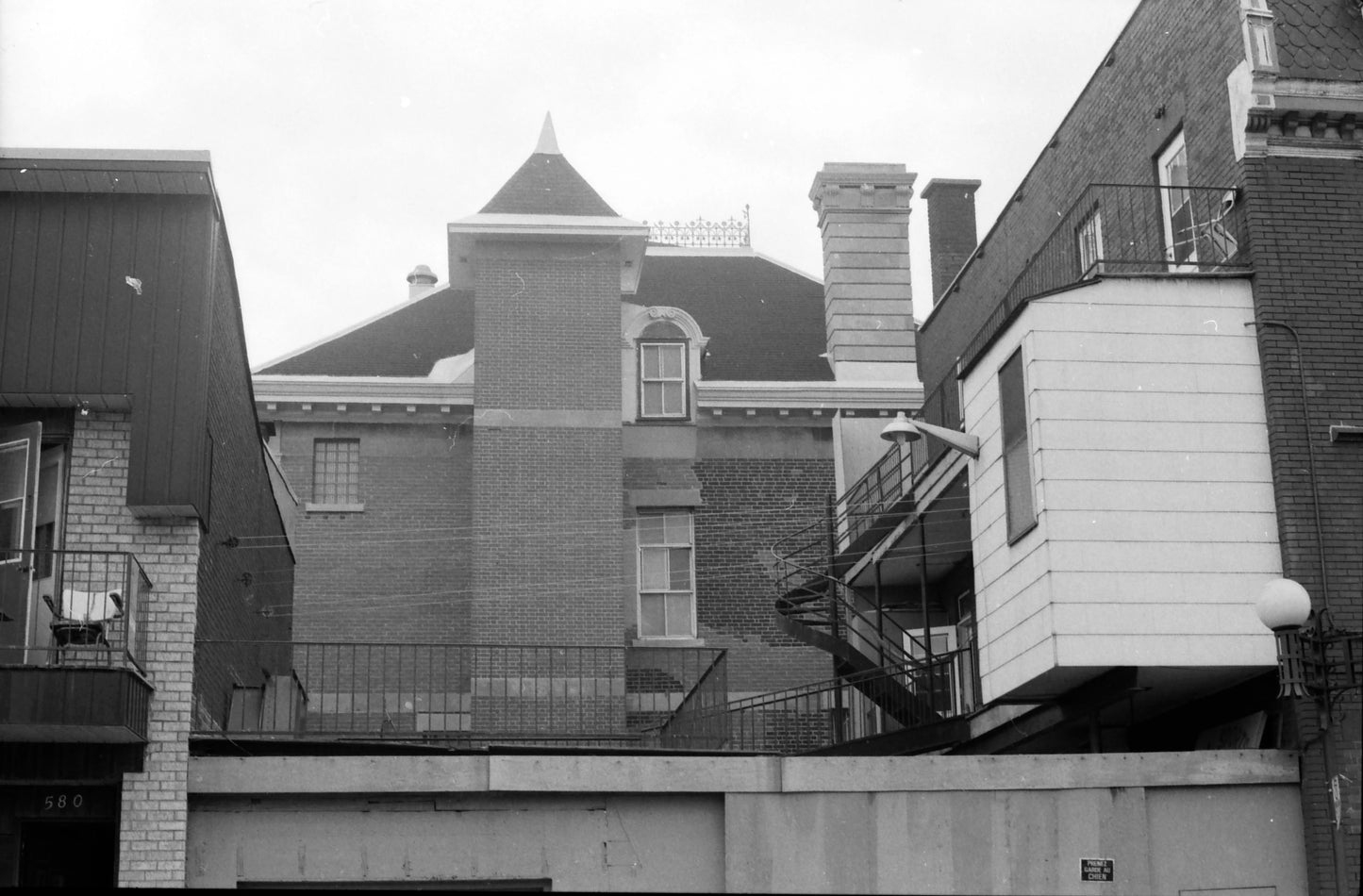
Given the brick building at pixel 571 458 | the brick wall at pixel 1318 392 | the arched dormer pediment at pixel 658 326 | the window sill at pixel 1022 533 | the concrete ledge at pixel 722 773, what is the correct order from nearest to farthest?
the brick wall at pixel 1318 392
the concrete ledge at pixel 722 773
the window sill at pixel 1022 533
the brick building at pixel 571 458
the arched dormer pediment at pixel 658 326

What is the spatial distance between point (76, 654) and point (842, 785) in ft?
23.2

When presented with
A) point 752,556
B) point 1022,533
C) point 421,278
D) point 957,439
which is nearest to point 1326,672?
point 1022,533

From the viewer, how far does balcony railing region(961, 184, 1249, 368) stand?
17.7 metres

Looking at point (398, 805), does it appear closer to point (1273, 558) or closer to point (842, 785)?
point (842, 785)

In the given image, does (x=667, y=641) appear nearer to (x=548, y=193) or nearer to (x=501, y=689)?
(x=501, y=689)

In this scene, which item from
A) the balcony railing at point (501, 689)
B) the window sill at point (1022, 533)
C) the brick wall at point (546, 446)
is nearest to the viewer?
the window sill at point (1022, 533)

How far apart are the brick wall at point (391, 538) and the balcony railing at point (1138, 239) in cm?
1039

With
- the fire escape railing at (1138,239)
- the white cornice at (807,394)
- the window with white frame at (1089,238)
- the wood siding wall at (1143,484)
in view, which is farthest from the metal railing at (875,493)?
the wood siding wall at (1143,484)

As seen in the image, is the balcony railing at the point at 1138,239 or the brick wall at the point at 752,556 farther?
the brick wall at the point at 752,556

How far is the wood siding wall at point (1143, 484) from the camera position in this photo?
16297mm

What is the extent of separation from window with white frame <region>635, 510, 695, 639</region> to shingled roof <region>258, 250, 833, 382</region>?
315cm

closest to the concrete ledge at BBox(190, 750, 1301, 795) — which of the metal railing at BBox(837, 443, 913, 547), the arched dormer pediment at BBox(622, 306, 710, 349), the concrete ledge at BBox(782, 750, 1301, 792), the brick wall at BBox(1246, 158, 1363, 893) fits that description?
the concrete ledge at BBox(782, 750, 1301, 792)

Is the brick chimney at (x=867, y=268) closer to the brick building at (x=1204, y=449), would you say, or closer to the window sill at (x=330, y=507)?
the window sill at (x=330, y=507)

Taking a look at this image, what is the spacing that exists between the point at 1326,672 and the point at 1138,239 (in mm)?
7020
